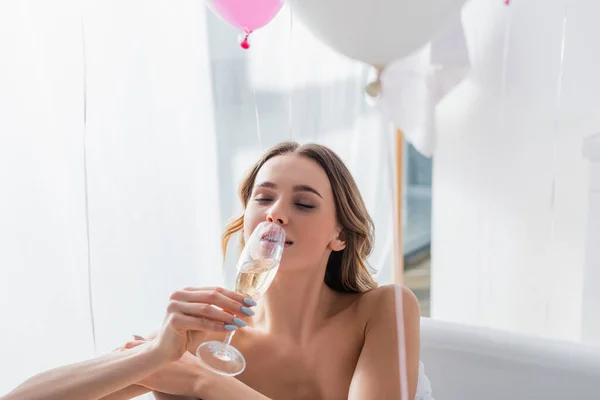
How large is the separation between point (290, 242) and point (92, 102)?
3.24 feet

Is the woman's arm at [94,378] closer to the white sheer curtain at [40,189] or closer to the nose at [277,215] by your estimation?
the nose at [277,215]

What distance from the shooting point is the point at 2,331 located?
1.78m

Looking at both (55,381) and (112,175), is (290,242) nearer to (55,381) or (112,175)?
(55,381)

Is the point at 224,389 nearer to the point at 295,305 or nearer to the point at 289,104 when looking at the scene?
the point at 295,305

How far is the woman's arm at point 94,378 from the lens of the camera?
1.18 meters

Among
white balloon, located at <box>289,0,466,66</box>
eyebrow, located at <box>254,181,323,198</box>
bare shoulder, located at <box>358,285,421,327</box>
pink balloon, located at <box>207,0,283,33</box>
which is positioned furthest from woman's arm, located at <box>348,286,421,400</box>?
pink balloon, located at <box>207,0,283,33</box>

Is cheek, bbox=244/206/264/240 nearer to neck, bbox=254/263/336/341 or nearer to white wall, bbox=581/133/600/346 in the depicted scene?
neck, bbox=254/263/336/341

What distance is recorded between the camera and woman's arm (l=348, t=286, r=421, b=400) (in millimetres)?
1294

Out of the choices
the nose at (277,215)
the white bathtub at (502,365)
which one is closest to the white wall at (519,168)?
the white bathtub at (502,365)

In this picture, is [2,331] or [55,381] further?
[2,331]

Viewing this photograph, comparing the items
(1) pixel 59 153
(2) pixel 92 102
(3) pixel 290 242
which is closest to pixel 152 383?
(3) pixel 290 242

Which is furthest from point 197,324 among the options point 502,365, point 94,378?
point 502,365

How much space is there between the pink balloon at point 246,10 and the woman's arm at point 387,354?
0.84 meters

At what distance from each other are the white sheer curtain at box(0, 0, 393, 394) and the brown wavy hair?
12cm
